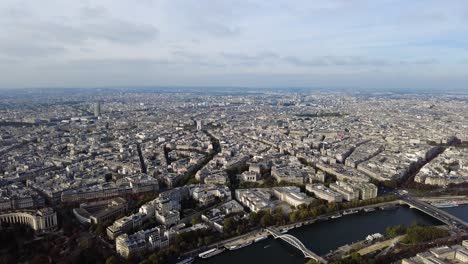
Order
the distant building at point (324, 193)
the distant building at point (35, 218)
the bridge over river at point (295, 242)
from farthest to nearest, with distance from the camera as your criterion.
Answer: the distant building at point (324, 193), the distant building at point (35, 218), the bridge over river at point (295, 242)

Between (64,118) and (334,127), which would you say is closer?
(334,127)

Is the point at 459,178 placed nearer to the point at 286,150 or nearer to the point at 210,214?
the point at 286,150

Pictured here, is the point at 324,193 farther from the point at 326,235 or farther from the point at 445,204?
the point at 445,204

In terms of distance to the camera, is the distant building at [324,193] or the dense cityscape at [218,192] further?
the distant building at [324,193]

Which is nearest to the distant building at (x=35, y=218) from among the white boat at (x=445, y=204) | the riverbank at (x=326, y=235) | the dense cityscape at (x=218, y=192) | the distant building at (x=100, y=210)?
the dense cityscape at (x=218, y=192)

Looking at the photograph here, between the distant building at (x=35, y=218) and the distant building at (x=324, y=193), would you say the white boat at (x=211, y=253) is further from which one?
the distant building at (x=324, y=193)

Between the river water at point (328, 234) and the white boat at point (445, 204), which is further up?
the white boat at point (445, 204)

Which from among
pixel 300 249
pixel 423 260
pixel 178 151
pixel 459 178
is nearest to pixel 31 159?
pixel 178 151
